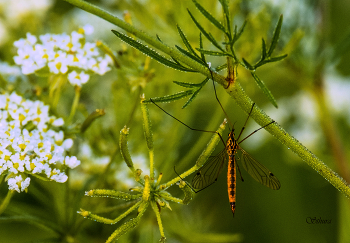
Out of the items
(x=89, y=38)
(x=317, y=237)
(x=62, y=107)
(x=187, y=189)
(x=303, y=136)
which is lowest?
(x=187, y=189)

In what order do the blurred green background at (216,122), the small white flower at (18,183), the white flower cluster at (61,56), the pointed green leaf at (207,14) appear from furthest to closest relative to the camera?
the blurred green background at (216,122)
the white flower cluster at (61,56)
the small white flower at (18,183)
the pointed green leaf at (207,14)

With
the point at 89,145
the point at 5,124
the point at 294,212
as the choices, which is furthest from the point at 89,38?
the point at 294,212

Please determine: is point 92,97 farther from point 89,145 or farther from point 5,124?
point 5,124

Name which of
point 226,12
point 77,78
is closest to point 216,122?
point 77,78

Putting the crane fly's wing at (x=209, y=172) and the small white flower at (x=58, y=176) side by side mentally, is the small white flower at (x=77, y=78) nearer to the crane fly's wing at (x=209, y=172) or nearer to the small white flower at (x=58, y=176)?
the small white flower at (x=58, y=176)

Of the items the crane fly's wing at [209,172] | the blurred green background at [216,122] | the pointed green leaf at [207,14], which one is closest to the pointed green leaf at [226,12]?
the pointed green leaf at [207,14]

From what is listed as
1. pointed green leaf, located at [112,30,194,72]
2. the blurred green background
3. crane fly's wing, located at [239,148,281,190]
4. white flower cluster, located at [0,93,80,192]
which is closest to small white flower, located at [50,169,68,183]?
white flower cluster, located at [0,93,80,192]
